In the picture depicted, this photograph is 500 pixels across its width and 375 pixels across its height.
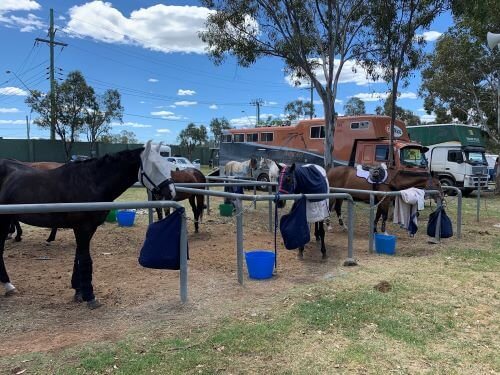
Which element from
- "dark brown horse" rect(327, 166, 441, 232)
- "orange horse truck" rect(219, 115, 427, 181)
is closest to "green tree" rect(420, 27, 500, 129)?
"orange horse truck" rect(219, 115, 427, 181)

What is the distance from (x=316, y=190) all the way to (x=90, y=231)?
11.9 feet

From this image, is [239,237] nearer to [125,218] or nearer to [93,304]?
[93,304]

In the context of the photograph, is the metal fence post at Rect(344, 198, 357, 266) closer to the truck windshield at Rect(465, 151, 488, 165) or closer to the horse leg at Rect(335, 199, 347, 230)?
the horse leg at Rect(335, 199, 347, 230)

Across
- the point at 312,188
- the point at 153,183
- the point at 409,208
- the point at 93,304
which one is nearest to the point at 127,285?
the point at 93,304

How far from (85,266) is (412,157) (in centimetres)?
1485

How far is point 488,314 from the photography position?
186 inches

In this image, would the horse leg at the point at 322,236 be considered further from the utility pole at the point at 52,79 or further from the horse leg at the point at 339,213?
the utility pole at the point at 52,79

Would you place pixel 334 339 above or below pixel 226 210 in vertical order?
below

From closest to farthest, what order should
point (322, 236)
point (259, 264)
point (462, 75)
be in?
point (259, 264)
point (322, 236)
point (462, 75)

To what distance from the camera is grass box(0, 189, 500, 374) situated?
344 cm

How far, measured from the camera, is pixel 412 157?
1698 cm

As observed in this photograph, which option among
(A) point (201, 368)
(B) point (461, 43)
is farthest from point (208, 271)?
(B) point (461, 43)

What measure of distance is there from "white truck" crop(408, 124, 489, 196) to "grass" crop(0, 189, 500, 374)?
48.8ft

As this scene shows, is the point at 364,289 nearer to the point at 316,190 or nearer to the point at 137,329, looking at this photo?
the point at 316,190
